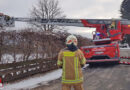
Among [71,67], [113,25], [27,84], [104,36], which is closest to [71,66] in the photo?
[71,67]

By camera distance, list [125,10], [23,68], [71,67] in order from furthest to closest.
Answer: [125,10] < [23,68] < [71,67]

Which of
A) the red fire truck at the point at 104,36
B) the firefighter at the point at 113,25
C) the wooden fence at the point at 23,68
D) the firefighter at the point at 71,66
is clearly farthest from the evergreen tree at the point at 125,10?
the firefighter at the point at 71,66

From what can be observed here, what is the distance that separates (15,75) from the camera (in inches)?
262

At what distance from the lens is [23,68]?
23.0 feet

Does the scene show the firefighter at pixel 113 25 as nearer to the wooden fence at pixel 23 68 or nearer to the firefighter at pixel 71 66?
the wooden fence at pixel 23 68

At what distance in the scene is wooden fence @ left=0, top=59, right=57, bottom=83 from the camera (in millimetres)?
6277

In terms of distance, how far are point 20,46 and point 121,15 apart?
41115mm

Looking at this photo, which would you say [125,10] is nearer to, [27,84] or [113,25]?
[113,25]

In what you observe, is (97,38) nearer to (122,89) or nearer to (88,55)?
(88,55)

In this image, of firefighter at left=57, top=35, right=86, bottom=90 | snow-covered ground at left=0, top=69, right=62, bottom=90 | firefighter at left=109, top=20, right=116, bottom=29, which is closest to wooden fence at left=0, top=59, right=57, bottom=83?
snow-covered ground at left=0, top=69, right=62, bottom=90

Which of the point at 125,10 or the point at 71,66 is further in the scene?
the point at 125,10

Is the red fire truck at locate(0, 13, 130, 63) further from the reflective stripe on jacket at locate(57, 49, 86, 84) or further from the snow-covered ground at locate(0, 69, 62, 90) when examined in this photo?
the reflective stripe on jacket at locate(57, 49, 86, 84)

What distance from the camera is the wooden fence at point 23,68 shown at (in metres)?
6.28

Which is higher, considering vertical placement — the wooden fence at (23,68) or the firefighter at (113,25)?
the firefighter at (113,25)
